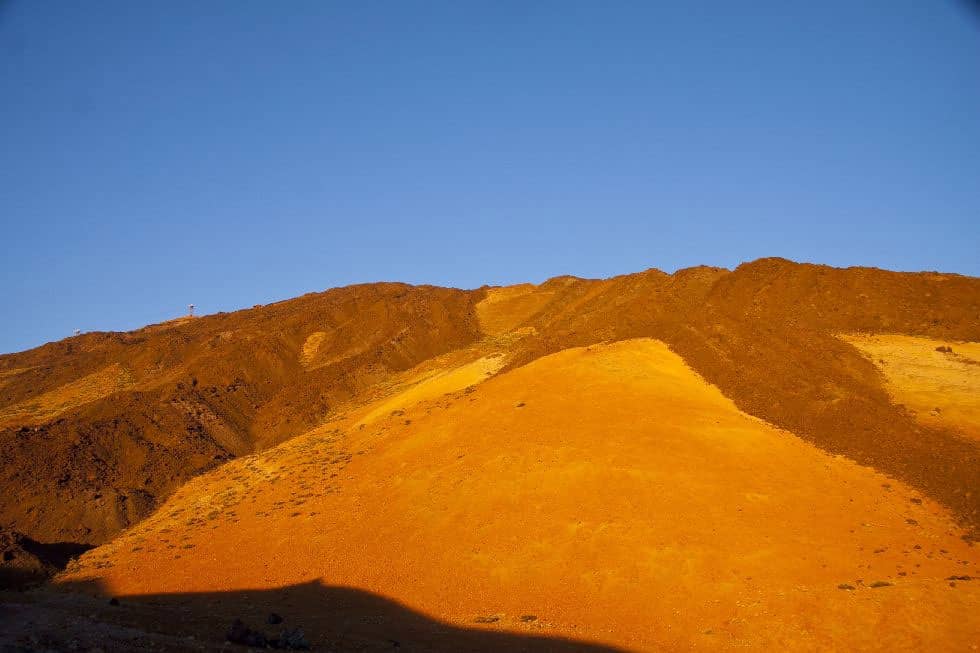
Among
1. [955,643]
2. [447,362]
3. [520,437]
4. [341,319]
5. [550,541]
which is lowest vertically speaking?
[955,643]

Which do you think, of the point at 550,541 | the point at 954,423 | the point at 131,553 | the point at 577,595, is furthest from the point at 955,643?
the point at 131,553

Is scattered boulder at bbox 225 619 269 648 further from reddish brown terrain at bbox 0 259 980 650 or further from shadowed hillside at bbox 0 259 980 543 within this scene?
shadowed hillside at bbox 0 259 980 543

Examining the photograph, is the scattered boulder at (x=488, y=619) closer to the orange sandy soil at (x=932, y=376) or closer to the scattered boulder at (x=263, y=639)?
the scattered boulder at (x=263, y=639)

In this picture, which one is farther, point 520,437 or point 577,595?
point 520,437

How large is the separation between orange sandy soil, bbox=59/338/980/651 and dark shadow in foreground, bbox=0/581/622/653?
379 millimetres

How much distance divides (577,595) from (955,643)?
6663mm

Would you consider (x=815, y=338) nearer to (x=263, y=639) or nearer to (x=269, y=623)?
(x=269, y=623)

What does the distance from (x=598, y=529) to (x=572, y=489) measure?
1973mm

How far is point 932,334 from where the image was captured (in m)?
25.7

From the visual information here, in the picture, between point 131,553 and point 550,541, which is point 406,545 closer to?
point 550,541

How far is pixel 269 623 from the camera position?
13656 millimetres

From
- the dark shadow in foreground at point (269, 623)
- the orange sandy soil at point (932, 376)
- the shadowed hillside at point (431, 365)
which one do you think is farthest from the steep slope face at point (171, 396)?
the orange sandy soil at point (932, 376)

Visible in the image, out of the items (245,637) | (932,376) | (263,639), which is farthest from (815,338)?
(245,637)

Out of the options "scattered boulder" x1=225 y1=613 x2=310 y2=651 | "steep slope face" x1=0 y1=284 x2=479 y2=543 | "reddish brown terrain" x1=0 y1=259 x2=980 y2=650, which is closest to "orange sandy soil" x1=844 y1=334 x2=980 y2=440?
"reddish brown terrain" x1=0 y1=259 x2=980 y2=650
